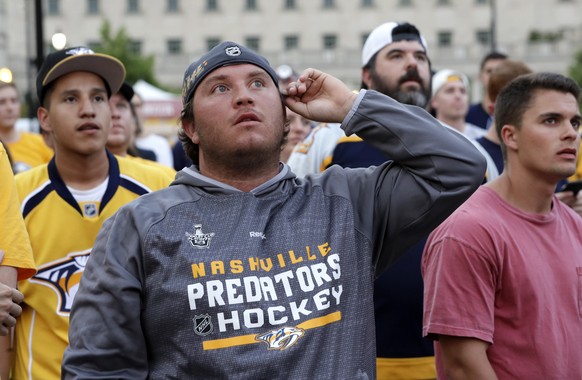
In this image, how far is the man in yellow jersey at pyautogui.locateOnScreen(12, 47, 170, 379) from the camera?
5.03m

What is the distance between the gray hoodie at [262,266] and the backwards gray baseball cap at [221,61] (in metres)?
0.36

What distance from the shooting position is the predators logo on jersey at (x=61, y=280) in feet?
16.5

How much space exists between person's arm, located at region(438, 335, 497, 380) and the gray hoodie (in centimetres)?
73

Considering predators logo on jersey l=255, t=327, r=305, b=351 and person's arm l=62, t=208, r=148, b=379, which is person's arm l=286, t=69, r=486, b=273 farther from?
person's arm l=62, t=208, r=148, b=379

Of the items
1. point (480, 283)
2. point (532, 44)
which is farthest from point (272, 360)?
point (532, 44)

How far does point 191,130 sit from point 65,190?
154 centimetres

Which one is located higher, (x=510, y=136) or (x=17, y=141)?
(x=510, y=136)

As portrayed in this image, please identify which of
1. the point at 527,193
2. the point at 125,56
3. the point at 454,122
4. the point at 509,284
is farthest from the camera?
the point at 125,56

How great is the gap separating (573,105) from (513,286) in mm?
1054

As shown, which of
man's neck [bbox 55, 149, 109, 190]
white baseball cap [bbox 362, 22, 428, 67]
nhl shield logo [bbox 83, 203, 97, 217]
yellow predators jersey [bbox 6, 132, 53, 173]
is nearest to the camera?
nhl shield logo [bbox 83, 203, 97, 217]

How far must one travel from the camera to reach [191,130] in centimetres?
402

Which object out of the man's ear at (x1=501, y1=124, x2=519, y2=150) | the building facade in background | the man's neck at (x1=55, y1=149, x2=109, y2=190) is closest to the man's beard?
the man's ear at (x1=501, y1=124, x2=519, y2=150)

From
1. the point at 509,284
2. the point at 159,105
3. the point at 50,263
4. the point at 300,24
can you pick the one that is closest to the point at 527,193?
the point at 509,284

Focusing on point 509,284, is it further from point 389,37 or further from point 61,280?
point 389,37
